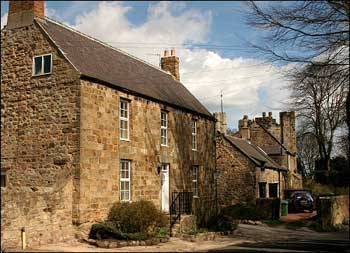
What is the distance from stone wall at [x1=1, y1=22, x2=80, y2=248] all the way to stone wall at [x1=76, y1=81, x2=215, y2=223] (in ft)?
1.90

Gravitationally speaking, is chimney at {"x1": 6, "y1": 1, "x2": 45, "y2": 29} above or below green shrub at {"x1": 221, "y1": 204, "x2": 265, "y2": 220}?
above

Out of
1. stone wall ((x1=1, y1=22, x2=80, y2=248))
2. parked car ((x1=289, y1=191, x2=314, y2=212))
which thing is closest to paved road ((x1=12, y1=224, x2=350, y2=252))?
stone wall ((x1=1, y1=22, x2=80, y2=248))

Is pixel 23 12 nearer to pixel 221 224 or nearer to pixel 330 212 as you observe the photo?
pixel 221 224

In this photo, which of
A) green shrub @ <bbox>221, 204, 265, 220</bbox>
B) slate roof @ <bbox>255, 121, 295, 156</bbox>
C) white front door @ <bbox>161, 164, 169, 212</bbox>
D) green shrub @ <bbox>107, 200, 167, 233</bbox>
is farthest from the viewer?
slate roof @ <bbox>255, 121, 295, 156</bbox>


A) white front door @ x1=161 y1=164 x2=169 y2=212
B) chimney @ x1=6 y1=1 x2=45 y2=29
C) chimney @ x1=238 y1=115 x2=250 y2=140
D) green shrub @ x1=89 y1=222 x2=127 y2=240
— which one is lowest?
green shrub @ x1=89 y1=222 x2=127 y2=240

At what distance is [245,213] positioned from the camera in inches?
1294

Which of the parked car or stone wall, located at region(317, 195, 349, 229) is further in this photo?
the parked car

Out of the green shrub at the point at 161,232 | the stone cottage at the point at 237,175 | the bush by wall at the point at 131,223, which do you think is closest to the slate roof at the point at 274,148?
Answer: the stone cottage at the point at 237,175

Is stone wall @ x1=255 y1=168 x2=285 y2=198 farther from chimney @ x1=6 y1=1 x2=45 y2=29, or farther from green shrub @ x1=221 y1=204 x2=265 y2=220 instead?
chimney @ x1=6 y1=1 x2=45 y2=29

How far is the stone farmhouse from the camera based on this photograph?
3650 cm

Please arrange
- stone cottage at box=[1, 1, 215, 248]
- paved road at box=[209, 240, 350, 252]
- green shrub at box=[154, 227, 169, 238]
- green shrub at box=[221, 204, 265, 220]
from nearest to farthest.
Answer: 1. stone cottage at box=[1, 1, 215, 248]
2. paved road at box=[209, 240, 350, 252]
3. green shrub at box=[154, 227, 169, 238]
4. green shrub at box=[221, 204, 265, 220]

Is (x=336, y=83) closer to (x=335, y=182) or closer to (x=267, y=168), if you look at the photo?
(x=267, y=168)

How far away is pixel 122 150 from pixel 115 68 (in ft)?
15.7

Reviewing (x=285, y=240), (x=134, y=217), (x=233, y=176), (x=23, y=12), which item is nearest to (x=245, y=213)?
(x=233, y=176)
